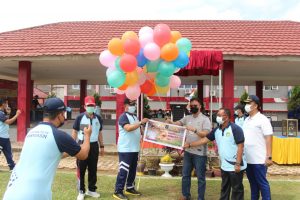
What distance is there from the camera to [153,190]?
627cm

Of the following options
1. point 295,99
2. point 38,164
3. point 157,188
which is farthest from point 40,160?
point 295,99

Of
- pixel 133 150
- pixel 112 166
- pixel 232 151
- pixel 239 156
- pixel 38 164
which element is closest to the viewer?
pixel 38 164

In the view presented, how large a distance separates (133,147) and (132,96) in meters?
0.88

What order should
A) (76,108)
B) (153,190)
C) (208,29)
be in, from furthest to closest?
1. (76,108)
2. (208,29)
3. (153,190)

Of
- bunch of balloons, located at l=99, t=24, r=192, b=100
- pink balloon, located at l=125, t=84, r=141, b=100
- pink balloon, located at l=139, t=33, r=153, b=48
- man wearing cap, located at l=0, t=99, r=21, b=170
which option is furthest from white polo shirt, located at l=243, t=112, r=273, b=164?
man wearing cap, located at l=0, t=99, r=21, b=170

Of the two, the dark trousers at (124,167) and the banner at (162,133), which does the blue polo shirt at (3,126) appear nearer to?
the dark trousers at (124,167)

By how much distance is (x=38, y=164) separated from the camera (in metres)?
2.73

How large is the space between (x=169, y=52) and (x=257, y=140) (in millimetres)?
1886

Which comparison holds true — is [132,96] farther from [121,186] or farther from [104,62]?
[121,186]

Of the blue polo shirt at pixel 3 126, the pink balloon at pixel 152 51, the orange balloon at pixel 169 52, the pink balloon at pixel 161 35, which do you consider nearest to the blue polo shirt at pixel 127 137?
the pink balloon at pixel 152 51

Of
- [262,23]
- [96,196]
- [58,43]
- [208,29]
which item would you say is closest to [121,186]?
[96,196]

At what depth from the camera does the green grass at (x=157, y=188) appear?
19.3ft

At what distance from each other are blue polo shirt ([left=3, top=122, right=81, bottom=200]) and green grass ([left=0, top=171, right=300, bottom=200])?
3.10m

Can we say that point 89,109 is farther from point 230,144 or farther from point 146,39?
point 230,144
